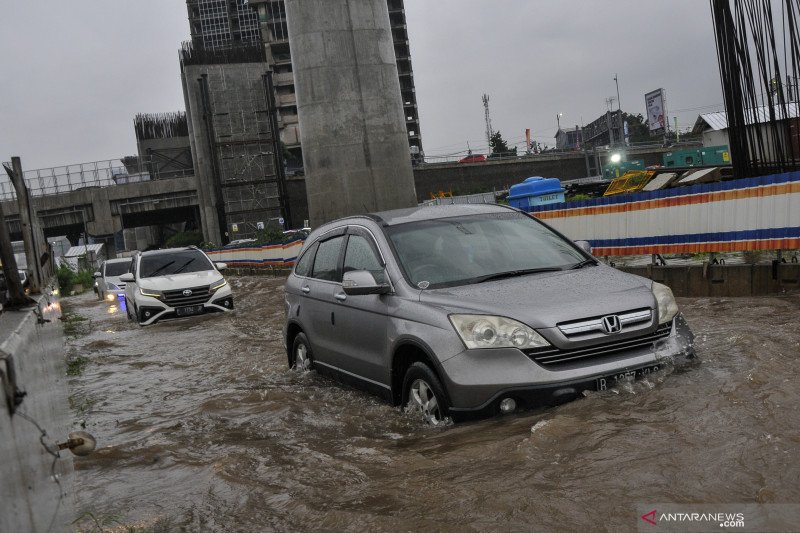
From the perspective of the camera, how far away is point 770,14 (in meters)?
12.4

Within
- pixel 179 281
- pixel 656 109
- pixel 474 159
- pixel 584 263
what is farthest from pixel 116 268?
pixel 656 109

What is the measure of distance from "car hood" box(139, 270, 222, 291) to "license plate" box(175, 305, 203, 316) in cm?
39

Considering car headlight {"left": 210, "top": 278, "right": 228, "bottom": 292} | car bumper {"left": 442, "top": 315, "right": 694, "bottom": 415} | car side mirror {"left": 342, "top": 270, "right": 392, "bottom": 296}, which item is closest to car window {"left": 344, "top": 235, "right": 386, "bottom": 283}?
car side mirror {"left": 342, "top": 270, "right": 392, "bottom": 296}

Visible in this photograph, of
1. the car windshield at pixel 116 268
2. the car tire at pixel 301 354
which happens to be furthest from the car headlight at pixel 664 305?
the car windshield at pixel 116 268

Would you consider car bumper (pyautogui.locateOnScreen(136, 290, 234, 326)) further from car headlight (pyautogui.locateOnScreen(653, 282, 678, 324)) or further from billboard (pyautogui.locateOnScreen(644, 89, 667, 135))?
billboard (pyautogui.locateOnScreen(644, 89, 667, 135))

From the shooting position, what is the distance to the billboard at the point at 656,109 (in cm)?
9756

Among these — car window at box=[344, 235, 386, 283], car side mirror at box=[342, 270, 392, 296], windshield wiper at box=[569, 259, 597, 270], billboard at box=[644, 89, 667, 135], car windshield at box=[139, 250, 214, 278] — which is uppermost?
billboard at box=[644, 89, 667, 135]

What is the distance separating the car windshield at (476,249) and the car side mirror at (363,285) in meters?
0.21

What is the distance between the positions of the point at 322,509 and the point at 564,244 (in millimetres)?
3266

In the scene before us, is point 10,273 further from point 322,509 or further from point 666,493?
point 666,493

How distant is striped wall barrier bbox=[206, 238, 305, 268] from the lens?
106 ft

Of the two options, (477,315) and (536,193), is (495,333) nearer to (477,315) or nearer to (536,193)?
(477,315)

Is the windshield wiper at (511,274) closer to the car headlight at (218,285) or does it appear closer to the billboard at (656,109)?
the car headlight at (218,285)

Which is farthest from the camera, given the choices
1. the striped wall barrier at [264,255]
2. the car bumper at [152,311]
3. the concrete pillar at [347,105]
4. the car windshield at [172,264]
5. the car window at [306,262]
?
the striped wall barrier at [264,255]
